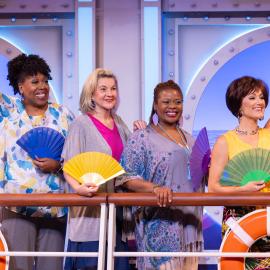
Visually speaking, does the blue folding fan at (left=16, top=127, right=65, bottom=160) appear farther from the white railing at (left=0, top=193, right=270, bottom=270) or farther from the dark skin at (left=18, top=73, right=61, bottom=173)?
the white railing at (left=0, top=193, right=270, bottom=270)

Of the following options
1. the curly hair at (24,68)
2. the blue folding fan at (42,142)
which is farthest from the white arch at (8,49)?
→ the blue folding fan at (42,142)

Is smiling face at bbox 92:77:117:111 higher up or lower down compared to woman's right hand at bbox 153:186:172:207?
higher up

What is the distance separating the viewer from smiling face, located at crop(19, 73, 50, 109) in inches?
143

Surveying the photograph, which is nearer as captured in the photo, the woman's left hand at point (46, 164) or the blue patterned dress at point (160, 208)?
the blue patterned dress at point (160, 208)

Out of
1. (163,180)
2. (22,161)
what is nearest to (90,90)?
(22,161)

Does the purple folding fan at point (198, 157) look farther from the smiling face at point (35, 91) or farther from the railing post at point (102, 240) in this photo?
the smiling face at point (35, 91)

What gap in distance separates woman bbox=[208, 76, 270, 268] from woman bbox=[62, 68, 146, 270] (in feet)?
1.51

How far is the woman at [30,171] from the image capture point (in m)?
3.47

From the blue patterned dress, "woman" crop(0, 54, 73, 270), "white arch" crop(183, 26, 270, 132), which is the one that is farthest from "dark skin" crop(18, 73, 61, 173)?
"white arch" crop(183, 26, 270, 132)

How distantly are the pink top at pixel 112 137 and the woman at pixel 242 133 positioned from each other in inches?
19.4

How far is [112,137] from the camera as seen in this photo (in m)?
3.58

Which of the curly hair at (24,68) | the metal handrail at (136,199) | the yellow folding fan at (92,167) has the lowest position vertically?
the metal handrail at (136,199)

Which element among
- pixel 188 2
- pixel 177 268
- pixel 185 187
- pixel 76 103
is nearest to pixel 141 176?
pixel 185 187

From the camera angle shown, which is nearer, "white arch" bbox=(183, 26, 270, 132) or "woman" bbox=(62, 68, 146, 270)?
"woman" bbox=(62, 68, 146, 270)
